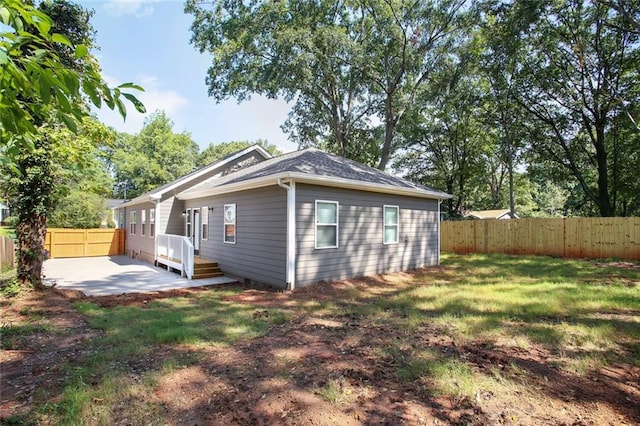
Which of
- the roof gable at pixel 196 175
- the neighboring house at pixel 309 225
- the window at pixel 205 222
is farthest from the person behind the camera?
the roof gable at pixel 196 175

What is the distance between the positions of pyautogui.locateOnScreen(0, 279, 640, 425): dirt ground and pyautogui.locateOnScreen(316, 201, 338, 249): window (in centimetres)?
389

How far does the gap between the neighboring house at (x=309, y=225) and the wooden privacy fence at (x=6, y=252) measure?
4.40m

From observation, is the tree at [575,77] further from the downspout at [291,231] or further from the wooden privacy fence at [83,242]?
the wooden privacy fence at [83,242]

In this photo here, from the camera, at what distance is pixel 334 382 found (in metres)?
3.36

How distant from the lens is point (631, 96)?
15.4 m

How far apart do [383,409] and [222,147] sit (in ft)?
161

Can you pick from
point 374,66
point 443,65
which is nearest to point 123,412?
point 374,66

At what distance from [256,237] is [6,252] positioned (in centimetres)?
880

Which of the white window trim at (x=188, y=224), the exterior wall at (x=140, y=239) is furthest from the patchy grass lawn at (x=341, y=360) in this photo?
the exterior wall at (x=140, y=239)

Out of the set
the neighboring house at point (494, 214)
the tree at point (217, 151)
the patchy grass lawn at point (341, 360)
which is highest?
A: the tree at point (217, 151)

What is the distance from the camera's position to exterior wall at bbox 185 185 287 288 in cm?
820

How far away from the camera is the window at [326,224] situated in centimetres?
864

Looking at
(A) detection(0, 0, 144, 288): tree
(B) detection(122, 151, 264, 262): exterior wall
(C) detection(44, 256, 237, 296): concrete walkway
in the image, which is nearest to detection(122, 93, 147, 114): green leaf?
(A) detection(0, 0, 144, 288): tree

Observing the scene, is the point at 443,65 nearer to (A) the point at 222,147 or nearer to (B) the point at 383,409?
(B) the point at 383,409
